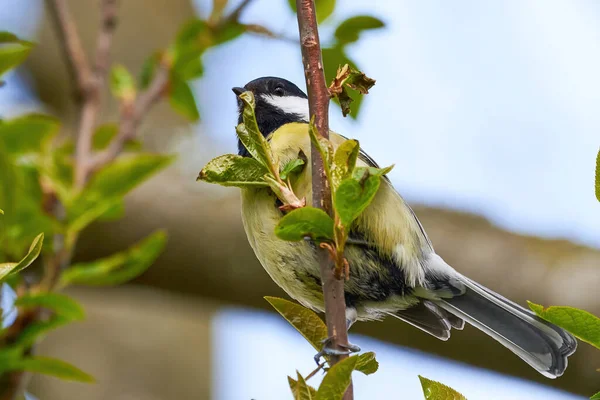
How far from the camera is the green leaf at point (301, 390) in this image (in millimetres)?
1033

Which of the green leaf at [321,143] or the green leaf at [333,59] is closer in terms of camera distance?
the green leaf at [321,143]

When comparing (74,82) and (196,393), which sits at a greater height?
(74,82)

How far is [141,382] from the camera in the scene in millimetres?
3953

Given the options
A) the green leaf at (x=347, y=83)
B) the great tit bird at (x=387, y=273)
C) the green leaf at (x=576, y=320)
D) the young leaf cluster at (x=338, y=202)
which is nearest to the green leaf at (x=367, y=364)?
the young leaf cluster at (x=338, y=202)

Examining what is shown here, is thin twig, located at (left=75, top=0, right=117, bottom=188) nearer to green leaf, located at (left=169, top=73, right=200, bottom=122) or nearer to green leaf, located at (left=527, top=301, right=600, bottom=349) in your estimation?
green leaf, located at (left=169, top=73, right=200, bottom=122)

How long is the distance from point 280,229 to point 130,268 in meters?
0.73

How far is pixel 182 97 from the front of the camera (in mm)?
1961

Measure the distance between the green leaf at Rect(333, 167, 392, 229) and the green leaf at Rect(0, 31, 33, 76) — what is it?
72 cm

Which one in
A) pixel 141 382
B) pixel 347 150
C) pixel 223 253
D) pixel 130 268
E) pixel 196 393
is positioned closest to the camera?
pixel 347 150

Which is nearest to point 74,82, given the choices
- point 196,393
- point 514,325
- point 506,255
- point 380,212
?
point 380,212

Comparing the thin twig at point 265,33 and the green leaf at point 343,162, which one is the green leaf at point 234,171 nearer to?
the green leaf at point 343,162

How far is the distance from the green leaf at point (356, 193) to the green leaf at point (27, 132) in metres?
0.87

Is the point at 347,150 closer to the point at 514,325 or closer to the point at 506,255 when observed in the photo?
the point at 514,325

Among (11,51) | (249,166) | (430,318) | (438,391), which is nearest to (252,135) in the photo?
(249,166)
